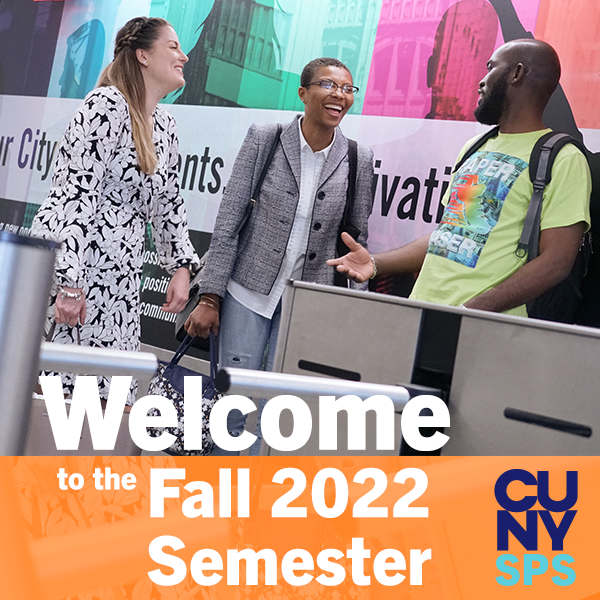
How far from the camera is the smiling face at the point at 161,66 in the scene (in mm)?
2268

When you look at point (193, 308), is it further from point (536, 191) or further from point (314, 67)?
point (536, 191)

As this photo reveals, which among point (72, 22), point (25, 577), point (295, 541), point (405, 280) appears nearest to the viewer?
point (25, 577)

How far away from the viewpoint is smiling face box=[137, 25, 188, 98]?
7.44 feet

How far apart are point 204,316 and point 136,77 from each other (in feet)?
2.44

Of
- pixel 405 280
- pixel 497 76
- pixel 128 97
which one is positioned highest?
pixel 497 76

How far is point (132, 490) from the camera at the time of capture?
2422 millimetres

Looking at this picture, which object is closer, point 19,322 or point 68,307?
point 19,322

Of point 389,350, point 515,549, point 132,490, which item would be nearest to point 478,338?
point 389,350

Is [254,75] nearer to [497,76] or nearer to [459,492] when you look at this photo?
[497,76]

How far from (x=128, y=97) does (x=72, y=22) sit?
2.58 m

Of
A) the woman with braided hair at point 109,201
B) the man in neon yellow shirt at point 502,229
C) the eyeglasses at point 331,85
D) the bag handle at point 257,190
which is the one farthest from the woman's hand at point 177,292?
the eyeglasses at point 331,85

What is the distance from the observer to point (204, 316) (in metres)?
2.51

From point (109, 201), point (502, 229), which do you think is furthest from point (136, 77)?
point (502, 229)

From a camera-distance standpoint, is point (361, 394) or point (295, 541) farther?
point (295, 541)
